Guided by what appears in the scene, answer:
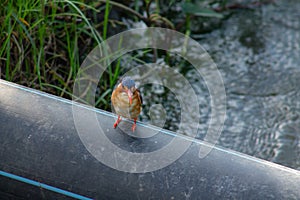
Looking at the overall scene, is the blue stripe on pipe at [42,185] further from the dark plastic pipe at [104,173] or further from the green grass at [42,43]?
A: the green grass at [42,43]

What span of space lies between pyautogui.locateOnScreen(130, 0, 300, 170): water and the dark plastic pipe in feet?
3.54

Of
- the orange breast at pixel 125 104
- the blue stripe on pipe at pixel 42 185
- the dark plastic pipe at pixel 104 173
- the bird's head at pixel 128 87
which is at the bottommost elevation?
the blue stripe on pipe at pixel 42 185

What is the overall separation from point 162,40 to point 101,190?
74.1 inches

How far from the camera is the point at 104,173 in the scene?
160 cm

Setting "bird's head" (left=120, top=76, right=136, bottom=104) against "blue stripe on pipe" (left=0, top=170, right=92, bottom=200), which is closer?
"blue stripe on pipe" (left=0, top=170, right=92, bottom=200)

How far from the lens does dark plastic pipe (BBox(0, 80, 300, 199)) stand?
1.58m

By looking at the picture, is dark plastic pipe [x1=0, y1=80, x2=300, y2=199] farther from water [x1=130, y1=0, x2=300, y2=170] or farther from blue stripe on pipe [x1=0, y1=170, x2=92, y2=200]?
water [x1=130, y1=0, x2=300, y2=170]

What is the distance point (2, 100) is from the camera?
1773 mm

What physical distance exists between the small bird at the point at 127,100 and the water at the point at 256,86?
98 cm

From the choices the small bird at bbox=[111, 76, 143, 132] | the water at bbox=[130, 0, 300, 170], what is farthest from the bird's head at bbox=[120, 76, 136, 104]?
the water at bbox=[130, 0, 300, 170]

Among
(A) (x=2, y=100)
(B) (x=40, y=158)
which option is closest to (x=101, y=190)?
(B) (x=40, y=158)

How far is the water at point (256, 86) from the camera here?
2779mm

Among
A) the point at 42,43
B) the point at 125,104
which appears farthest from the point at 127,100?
the point at 42,43

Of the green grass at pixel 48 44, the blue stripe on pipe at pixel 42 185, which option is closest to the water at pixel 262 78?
A: the green grass at pixel 48 44
